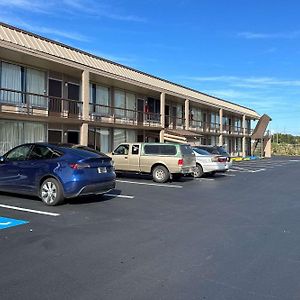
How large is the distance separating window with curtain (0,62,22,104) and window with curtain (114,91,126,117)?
826 cm

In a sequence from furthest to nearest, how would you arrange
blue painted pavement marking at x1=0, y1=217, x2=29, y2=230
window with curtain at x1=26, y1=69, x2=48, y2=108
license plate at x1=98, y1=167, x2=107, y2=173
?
window with curtain at x1=26, y1=69, x2=48, y2=108
license plate at x1=98, y1=167, x2=107, y2=173
blue painted pavement marking at x1=0, y1=217, x2=29, y2=230

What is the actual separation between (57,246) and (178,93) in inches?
1026

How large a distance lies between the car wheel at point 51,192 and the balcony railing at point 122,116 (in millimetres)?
13370

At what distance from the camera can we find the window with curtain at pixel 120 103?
87.7 feet

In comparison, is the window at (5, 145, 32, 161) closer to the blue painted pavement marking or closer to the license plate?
the license plate

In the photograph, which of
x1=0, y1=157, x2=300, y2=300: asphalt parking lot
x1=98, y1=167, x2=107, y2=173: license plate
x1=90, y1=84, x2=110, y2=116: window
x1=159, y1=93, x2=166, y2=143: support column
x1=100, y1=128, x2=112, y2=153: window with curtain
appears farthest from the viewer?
x1=159, y1=93, x2=166, y2=143: support column

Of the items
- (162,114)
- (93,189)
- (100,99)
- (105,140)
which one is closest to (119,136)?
(105,140)

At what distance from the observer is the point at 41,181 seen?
34.3 ft

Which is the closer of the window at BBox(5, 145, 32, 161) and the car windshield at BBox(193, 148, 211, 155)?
the window at BBox(5, 145, 32, 161)

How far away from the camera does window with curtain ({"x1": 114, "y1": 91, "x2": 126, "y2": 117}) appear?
87.7 feet

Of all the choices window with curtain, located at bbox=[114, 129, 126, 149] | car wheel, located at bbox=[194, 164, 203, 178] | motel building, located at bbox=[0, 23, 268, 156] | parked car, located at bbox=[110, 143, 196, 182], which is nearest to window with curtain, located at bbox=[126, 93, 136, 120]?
motel building, located at bbox=[0, 23, 268, 156]

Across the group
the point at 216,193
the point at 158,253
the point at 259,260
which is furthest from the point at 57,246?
the point at 216,193

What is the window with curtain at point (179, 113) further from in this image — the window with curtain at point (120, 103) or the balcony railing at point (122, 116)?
the window with curtain at point (120, 103)

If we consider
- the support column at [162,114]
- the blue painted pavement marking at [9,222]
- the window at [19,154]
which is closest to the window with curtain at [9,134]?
the window at [19,154]
